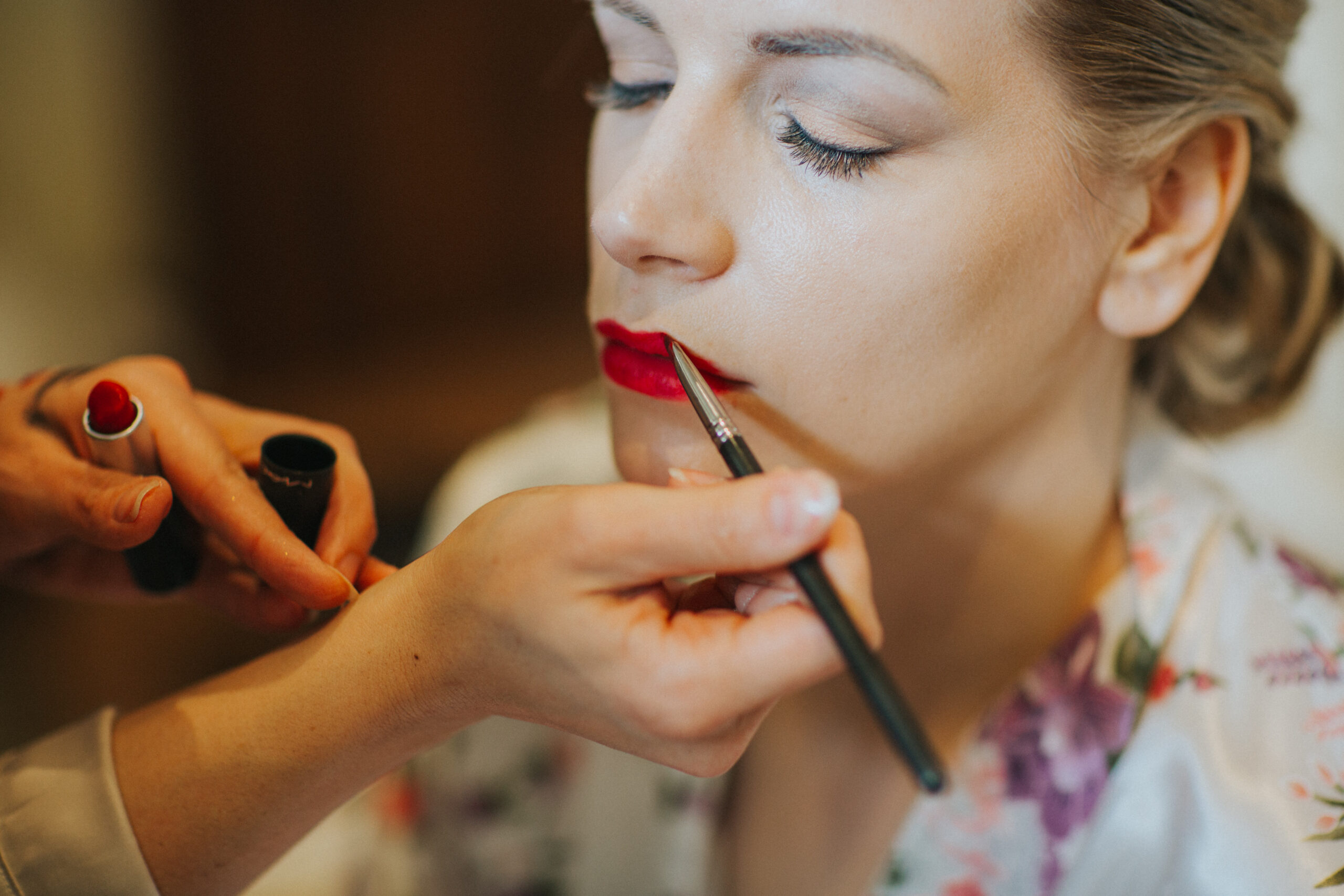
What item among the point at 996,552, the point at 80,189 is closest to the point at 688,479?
the point at 996,552

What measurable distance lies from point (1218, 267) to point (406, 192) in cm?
170

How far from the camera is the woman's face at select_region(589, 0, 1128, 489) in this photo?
606mm

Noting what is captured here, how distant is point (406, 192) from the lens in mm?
2176

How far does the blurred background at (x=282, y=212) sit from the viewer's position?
191 centimetres

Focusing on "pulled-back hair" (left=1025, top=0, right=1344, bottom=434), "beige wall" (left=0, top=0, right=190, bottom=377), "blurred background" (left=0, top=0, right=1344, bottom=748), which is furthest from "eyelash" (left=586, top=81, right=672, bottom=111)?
"beige wall" (left=0, top=0, right=190, bottom=377)

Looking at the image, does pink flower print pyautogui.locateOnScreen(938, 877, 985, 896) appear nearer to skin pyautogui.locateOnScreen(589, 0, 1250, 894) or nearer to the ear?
skin pyautogui.locateOnScreen(589, 0, 1250, 894)

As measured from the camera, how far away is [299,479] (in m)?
0.59

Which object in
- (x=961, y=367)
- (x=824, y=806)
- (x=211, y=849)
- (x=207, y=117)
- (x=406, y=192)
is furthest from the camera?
(x=406, y=192)

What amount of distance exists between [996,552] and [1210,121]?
383mm

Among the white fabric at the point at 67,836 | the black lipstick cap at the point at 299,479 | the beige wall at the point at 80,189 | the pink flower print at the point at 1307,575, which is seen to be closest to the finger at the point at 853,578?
the black lipstick cap at the point at 299,479

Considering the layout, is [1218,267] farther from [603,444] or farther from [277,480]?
[277,480]

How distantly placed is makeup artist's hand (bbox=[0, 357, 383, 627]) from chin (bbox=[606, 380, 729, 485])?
0.18m

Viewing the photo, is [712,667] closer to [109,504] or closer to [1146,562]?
[109,504]

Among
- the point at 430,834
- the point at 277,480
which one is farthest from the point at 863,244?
the point at 430,834
